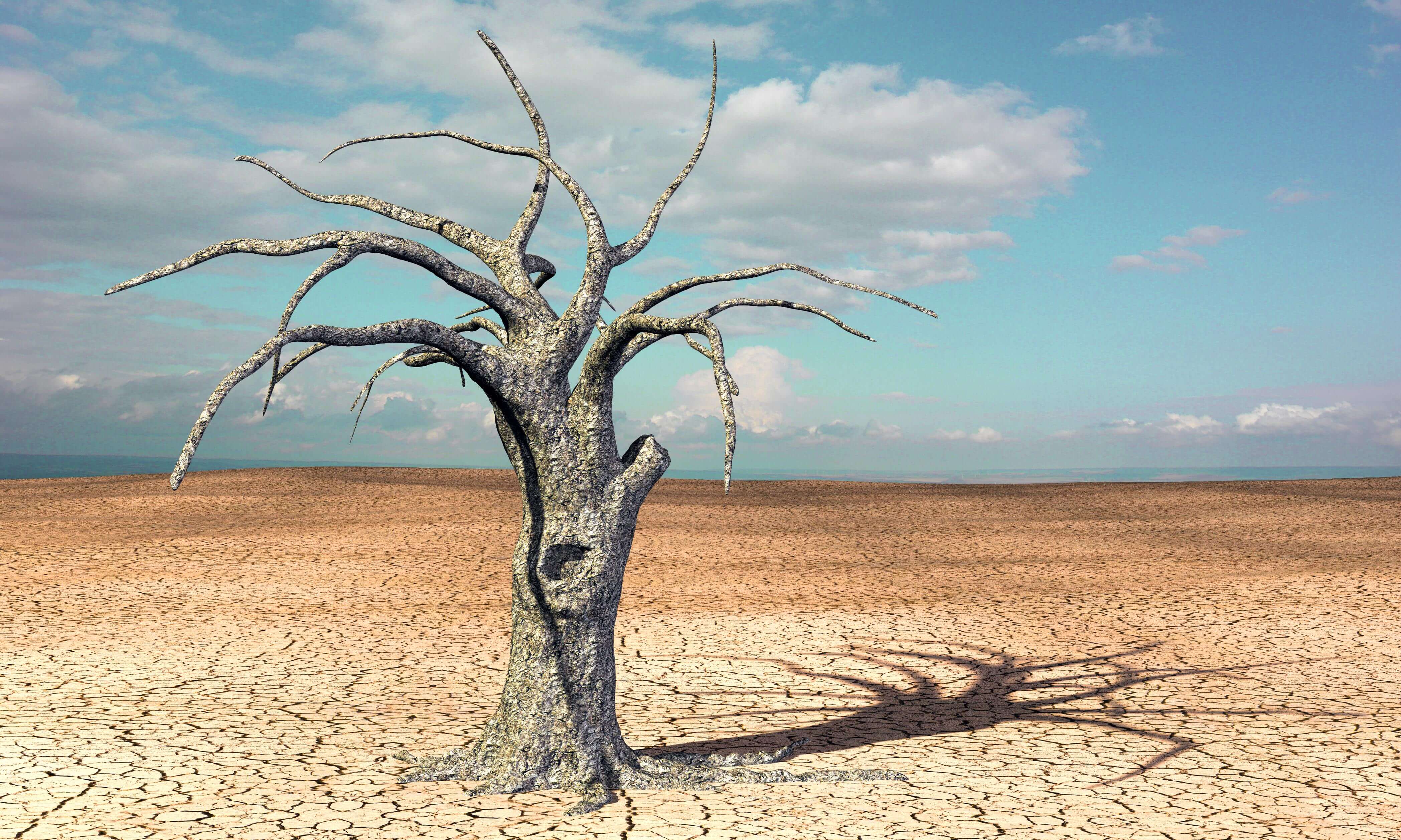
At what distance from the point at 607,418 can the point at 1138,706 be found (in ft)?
22.0

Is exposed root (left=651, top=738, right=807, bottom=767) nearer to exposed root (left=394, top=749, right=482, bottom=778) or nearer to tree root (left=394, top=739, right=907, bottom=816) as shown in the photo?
tree root (left=394, top=739, right=907, bottom=816)

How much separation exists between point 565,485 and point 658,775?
89.8 inches

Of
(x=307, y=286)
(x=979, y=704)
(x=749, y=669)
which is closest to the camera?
(x=307, y=286)

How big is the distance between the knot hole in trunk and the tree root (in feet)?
4.91

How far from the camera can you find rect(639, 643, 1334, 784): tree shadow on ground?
339 inches

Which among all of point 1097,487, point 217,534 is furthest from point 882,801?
point 1097,487

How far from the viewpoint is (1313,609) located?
1472 centimetres

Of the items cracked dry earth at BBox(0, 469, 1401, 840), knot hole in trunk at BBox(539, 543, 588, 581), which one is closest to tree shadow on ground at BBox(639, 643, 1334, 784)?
cracked dry earth at BBox(0, 469, 1401, 840)

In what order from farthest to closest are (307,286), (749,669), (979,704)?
(749,669) → (979,704) → (307,286)

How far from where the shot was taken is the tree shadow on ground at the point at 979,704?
8.61 m

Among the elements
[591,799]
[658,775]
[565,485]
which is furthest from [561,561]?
[658,775]

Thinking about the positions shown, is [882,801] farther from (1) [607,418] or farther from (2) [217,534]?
(2) [217,534]

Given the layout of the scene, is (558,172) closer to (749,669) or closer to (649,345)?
(649,345)

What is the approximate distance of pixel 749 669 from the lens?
11.5 m
